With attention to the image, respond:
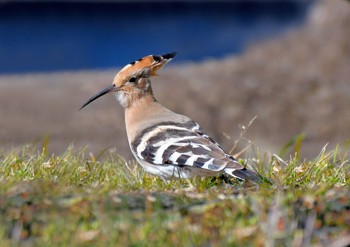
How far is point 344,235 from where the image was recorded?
3.16 metres

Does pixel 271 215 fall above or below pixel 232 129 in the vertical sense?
above

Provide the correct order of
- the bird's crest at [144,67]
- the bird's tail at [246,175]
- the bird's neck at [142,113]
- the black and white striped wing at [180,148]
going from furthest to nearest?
1. the bird's crest at [144,67]
2. the bird's neck at [142,113]
3. the black and white striped wing at [180,148]
4. the bird's tail at [246,175]

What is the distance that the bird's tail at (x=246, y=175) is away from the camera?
4.12m

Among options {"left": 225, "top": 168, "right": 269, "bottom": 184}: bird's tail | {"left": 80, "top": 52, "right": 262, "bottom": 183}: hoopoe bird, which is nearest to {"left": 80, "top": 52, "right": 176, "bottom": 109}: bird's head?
{"left": 80, "top": 52, "right": 262, "bottom": 183}: hoopoe bird

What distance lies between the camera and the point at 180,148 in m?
4.47

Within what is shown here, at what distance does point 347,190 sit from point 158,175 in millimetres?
975

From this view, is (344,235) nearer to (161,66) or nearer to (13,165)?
(13,165)

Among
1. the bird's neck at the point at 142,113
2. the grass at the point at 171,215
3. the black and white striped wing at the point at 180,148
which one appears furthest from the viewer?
the bird's neck at the point at 142,113

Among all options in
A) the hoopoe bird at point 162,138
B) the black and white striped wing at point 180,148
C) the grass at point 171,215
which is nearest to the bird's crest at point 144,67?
the hoopoe bird at point 162,138

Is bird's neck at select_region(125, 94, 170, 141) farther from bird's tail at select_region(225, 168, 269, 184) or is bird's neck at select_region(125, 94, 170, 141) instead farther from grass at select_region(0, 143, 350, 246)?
grass at select_region(0, 143, 350, 246)

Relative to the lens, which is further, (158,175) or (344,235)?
(158,175)

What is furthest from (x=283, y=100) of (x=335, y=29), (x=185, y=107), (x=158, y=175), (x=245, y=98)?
(x=158, y=175)

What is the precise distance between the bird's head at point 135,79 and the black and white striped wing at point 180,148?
470 millimetres

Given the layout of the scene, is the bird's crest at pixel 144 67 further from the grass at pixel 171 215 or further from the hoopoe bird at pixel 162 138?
the grass at pixel 171 215
